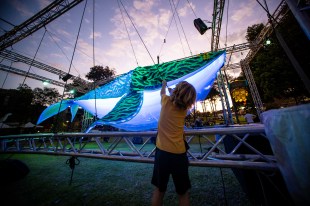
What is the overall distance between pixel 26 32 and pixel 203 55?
8.35 metres

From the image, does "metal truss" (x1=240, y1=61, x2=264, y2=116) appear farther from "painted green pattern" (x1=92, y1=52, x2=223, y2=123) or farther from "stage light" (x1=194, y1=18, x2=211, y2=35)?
"painted green pattern" (x1=92, y1=52, x2=223, y2=123)

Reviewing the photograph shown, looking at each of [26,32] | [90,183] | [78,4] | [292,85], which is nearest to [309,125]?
[90,183]

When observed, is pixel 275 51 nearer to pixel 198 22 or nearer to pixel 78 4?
pixel 198 22

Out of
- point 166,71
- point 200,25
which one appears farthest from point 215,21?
point 166,71

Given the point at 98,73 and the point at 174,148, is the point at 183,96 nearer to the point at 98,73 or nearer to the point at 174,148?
the point at 174,148

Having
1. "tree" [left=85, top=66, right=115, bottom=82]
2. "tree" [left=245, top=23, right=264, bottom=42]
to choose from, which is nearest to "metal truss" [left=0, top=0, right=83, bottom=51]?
"tree" [left=85, top=66, right=115, bottom=82]

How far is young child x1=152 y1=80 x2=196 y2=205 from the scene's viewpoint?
1.38m

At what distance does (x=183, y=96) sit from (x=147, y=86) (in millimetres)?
2190

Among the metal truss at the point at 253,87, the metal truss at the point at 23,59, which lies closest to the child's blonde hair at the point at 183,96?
the metal truss at the point at 23,59

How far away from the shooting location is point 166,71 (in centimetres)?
359

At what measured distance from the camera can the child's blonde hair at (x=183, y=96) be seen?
1417 mm

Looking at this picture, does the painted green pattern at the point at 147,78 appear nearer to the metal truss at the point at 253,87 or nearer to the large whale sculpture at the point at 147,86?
the large whale sculpture at the point at 147,86

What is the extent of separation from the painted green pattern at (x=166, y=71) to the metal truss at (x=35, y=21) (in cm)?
420

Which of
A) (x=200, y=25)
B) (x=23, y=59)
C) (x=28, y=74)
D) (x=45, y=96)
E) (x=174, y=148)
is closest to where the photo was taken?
(x=174, y=148)
